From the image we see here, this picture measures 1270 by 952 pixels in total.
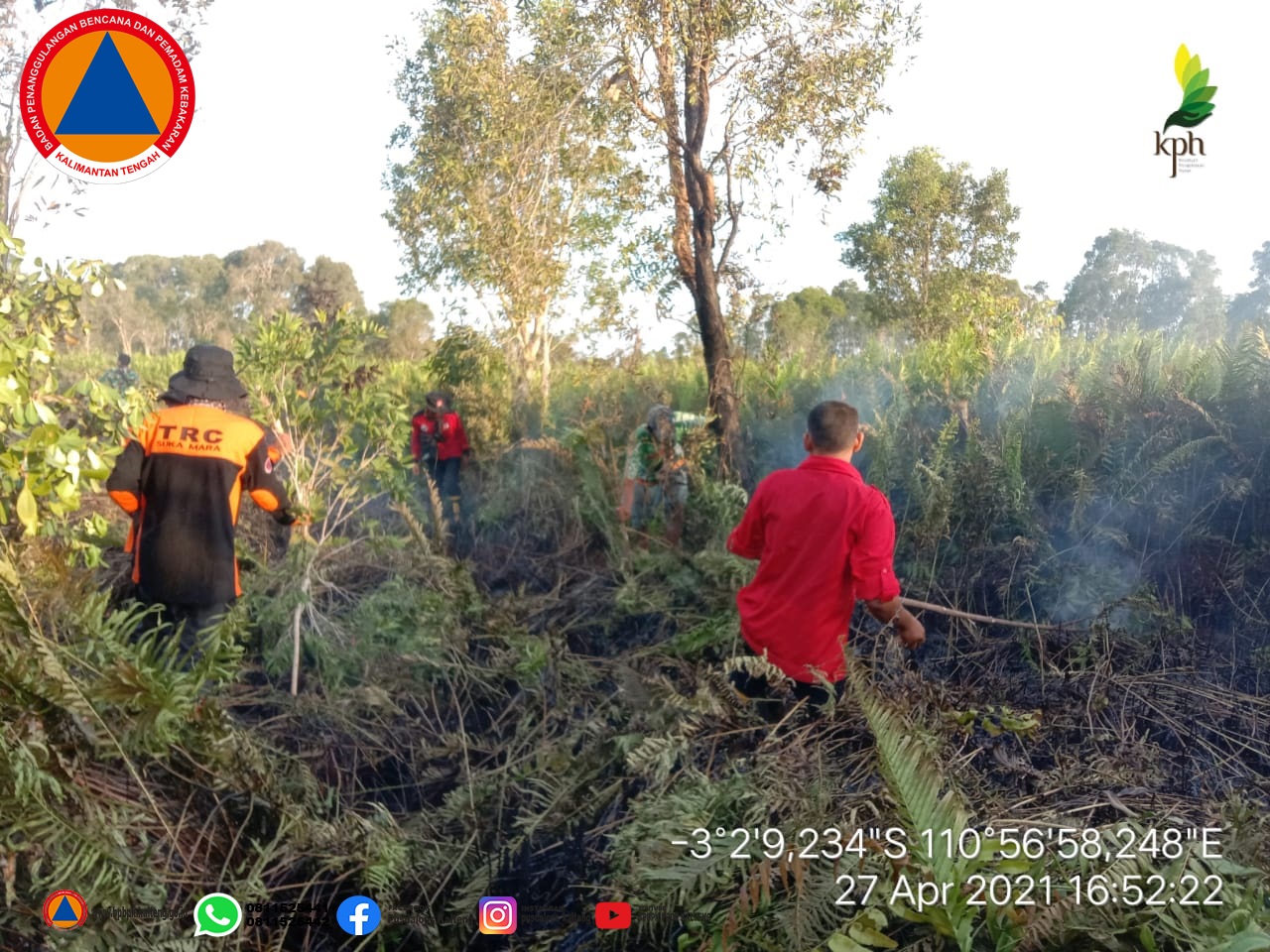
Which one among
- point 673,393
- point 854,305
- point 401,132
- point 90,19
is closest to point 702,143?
point 673,393

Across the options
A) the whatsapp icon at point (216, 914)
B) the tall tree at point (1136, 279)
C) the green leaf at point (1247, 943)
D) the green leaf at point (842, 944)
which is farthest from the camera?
the tall tree at point (1136, 279)

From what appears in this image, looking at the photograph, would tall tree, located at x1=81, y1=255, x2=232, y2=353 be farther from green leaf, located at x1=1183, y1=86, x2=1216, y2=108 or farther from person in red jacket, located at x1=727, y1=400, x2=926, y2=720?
person in red jacket, located at x1=727, y1=400, x2=926, y2=720

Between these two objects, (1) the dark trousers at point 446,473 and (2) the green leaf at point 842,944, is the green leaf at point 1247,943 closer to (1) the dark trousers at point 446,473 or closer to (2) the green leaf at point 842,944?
(2) the green leaf at point 842,944

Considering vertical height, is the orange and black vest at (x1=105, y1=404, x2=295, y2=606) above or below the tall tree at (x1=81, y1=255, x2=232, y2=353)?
below

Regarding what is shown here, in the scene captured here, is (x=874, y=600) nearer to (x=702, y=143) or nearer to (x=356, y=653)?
(x=356, y=653)

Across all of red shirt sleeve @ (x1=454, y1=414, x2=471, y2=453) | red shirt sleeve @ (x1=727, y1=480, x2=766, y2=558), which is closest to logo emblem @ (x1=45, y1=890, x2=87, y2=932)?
red shirt sleeve @ (x1=727, y1=480, x2=766, y2=558)

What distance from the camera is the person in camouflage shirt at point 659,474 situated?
662 centimetres

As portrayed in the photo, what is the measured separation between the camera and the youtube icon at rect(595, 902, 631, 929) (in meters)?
2.60

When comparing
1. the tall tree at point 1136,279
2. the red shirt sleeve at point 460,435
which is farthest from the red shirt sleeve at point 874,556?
the tall tree at point 1136,279

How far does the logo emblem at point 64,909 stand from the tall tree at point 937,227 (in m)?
19.0

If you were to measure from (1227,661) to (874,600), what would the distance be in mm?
2166

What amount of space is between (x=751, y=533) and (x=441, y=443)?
23.0 ft

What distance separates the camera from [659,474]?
6.80 metres

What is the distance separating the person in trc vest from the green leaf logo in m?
4.87
